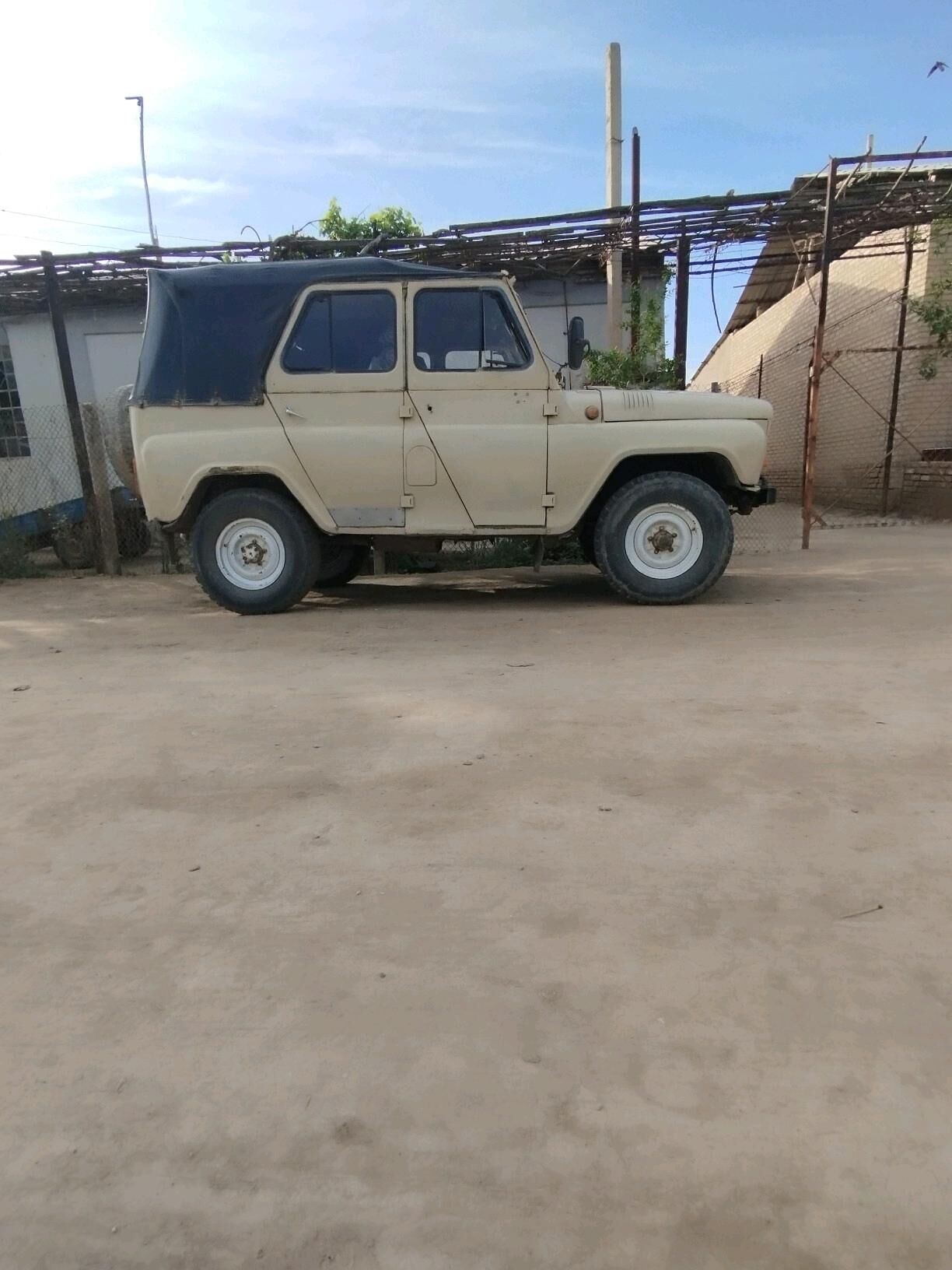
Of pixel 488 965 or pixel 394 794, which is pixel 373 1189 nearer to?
pixel 488 965

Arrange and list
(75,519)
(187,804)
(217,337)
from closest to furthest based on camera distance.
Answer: (187,804) < (217,337) < (75,519)

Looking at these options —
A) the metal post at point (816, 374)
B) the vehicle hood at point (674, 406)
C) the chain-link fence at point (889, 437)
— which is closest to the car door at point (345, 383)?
the vehicle hood at point (674, 406)

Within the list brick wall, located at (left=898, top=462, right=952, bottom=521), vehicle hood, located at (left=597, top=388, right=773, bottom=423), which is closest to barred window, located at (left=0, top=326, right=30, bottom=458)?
vehicle hood, located at (left=597, top=388, right=773, bottom=423)

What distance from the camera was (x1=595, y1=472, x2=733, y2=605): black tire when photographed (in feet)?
19.5

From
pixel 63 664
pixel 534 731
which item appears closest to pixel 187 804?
pixel 534 731

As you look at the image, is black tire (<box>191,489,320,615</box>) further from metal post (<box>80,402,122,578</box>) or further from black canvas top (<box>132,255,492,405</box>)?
metal post (<box>80,402,122,578</box>)

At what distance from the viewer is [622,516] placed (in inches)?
234

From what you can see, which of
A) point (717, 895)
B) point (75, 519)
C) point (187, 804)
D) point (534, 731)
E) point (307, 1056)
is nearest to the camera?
point (307, 1056)

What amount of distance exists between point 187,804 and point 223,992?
1026 mm

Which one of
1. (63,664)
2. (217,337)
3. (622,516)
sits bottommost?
(63,664)

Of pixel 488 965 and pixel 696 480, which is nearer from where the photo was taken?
pixel 488 965

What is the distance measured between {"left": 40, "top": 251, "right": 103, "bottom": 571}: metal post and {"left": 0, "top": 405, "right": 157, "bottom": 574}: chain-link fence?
0.07 m

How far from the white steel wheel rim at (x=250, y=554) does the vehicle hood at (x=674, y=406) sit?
254cm

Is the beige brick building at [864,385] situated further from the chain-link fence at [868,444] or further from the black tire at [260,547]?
the black tire at [260,547]
